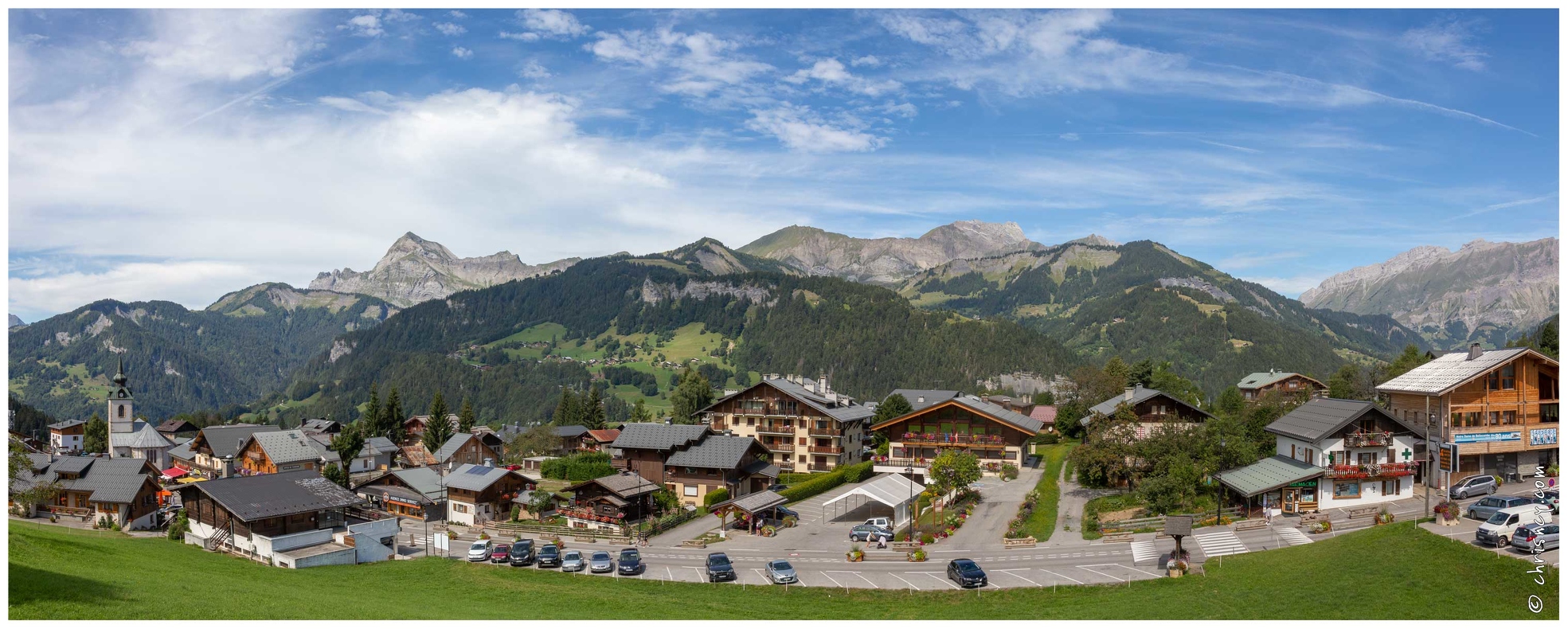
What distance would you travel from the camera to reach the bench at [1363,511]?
172 ft

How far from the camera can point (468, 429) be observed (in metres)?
135

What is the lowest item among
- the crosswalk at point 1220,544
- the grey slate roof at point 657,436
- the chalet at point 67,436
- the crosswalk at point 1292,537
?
the chalet at point 67,436

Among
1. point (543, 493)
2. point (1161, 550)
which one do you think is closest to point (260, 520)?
point (543, 493)

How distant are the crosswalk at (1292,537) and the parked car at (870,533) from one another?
22712 mm

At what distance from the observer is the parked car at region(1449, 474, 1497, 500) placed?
175ft

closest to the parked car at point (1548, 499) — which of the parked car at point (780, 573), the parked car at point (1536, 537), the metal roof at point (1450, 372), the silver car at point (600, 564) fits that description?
the parked car at point (1536, 537)

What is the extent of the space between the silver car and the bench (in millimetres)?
43456

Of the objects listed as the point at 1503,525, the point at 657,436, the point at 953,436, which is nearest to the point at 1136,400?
the point at 953,436

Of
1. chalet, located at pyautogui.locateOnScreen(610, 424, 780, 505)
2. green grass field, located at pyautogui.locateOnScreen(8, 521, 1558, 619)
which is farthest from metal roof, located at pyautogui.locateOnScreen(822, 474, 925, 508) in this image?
green grass field, located at pyautogui.locateOnScreen(8, 521, 1558, 619)

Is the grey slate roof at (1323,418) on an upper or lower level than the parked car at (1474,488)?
upper

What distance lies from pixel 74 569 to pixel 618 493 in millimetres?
35138

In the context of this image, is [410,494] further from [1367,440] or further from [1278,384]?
[1278,384]

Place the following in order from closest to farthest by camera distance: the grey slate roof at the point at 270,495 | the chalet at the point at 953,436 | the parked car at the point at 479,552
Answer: the parked car at the point at 479,552, the grey slate roof at the point at 270,495, the chalet at the point at 953,436

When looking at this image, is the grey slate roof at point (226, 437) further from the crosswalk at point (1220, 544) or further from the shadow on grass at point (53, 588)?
the crosswalk at point (1220, 544)
